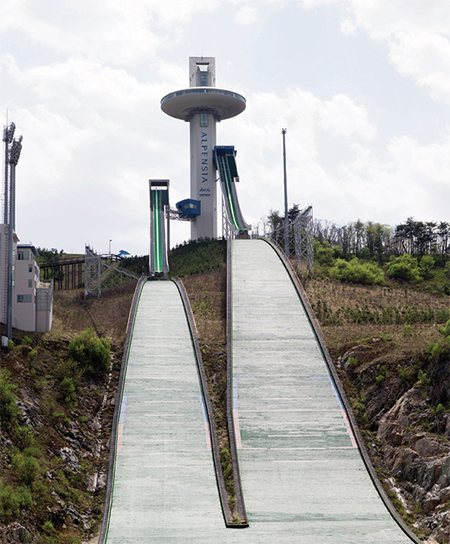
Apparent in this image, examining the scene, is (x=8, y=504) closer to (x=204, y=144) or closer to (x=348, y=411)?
(x=348, y=411)

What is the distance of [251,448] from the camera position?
73.3 ft

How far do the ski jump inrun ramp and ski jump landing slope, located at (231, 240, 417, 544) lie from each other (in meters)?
0.04

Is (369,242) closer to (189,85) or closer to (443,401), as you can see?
(189,85)

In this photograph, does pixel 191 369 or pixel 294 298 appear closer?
pixel 191 369

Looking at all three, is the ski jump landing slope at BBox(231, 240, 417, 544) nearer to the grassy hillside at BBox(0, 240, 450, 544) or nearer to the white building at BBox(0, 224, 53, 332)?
the grassy hillside at BBox(0, 240, 450, 544)

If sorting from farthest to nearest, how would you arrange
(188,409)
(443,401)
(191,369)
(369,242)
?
1. (369,242)
2. (191,369)
3. (188,409)
4. (443,401)

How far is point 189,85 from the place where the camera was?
67.9 metres

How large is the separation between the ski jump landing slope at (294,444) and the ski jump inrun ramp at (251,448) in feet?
0.12

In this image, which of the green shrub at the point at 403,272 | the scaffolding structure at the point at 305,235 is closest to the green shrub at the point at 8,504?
the scaffolding structure at the point at 305,235

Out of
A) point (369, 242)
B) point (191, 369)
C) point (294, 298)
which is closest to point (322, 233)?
point (369, 242)

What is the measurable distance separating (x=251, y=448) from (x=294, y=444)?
144cm

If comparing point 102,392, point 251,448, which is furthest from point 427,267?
point 251,448

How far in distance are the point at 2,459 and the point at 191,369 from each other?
10.1 metres

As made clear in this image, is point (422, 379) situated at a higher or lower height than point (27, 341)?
lower
